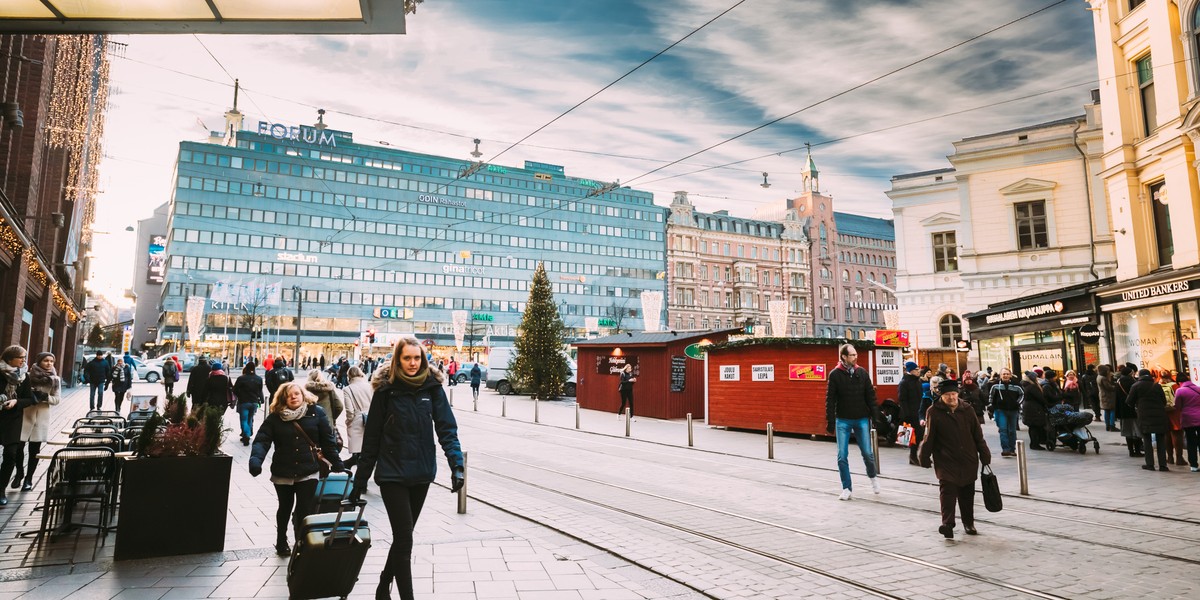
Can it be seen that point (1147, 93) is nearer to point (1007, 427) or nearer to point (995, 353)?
point (995, 353)

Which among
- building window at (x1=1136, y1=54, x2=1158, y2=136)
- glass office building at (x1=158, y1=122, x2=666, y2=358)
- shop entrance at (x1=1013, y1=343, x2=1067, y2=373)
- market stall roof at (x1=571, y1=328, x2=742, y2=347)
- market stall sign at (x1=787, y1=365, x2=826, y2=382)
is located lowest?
market stall sign at (x1=787, y1=365, x2=826, y2=382)

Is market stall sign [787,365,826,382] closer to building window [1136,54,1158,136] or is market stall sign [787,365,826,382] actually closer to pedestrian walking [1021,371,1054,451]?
pedestrian walking [1021,371,1054,451]

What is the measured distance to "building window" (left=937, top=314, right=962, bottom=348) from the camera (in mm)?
33812

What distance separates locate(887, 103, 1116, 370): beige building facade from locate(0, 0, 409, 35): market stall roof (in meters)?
26.8

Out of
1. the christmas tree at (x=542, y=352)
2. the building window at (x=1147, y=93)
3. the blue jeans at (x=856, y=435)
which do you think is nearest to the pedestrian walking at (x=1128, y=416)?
the blue jeans at (x=856, y=435)

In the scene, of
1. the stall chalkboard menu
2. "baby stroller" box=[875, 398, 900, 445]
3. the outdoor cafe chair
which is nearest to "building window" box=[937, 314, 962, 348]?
the stall chalkboard menu

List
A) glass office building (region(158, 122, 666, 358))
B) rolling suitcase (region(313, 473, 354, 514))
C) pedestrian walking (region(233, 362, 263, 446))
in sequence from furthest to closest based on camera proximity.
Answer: glass office building (region(158, 122, 666, 358)) → pedestrian walking (region(233, 362, 263, 446)) → rolling suitcase (region(313, 473, 354, 514))

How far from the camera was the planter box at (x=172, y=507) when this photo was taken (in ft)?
18.9

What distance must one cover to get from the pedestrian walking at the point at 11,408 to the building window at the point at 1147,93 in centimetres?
2798

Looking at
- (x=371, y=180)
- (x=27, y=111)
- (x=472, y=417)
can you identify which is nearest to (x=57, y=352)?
(x=27, y=111)

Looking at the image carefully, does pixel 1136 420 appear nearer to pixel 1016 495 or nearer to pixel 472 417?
pixel 1016 495

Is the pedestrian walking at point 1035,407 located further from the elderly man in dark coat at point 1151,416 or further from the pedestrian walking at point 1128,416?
the elderly man in dark coat at point 1151,416

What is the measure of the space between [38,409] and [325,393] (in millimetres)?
3462

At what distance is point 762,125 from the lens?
52.5 feet
